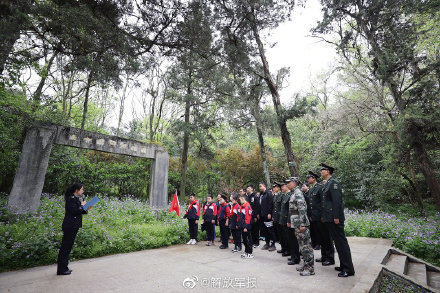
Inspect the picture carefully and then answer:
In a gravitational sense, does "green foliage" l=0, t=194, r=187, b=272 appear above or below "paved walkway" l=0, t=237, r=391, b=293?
above

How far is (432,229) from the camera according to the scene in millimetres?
7086

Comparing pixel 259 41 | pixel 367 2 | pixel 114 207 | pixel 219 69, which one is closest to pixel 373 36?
pixel 367 2

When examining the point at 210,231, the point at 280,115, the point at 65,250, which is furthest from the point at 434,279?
the point at 65,250

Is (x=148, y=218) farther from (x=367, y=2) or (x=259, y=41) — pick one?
(x=367, y=2)

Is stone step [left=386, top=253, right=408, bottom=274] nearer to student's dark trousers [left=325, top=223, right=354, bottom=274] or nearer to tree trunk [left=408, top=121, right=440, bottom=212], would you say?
student's dark trousers [left=325, top=223, right=354, bottom=274]

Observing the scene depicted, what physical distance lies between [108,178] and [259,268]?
43.0 ft

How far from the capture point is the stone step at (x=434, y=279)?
4.38 meters

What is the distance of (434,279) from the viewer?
473cm

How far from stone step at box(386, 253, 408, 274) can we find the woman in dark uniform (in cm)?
639

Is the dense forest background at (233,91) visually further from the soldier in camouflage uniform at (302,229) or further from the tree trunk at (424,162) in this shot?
the soldier in camouflage uniform at (302,229)

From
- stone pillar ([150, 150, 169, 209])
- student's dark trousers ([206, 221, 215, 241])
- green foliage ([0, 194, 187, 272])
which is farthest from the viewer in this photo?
stone pillar ([150, 150, 169, 209])

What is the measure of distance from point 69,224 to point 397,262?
706 centimetres

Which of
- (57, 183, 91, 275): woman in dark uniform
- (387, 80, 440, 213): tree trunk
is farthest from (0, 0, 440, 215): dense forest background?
(57, 183, 91, 275): woman in dark uniform

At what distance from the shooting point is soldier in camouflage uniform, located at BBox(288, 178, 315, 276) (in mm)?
4312
